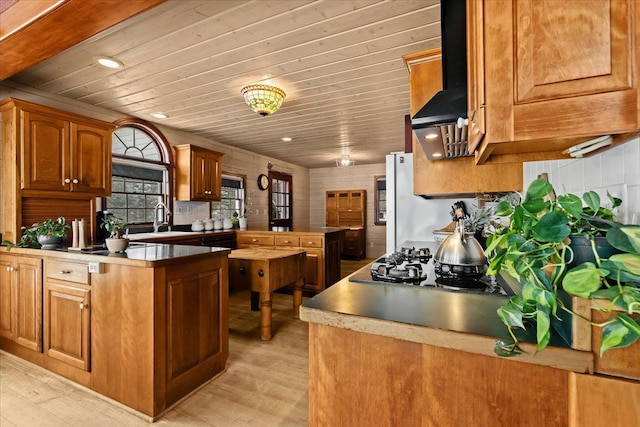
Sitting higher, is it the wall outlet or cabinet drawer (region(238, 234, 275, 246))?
the wall outlet

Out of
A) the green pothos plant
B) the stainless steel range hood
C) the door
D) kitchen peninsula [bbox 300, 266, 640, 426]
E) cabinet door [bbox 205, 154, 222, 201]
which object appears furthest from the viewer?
the door

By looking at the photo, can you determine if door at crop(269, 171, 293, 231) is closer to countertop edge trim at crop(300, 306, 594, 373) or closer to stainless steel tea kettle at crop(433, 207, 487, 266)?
stainless steel tea kettle at crop(433, 207, 487, 266)

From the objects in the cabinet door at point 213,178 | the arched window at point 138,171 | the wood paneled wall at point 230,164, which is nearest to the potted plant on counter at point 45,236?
the arched window at point 138,171

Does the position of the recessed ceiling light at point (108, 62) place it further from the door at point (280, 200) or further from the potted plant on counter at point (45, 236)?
the door at point (280, 200)

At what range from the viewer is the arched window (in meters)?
3.78

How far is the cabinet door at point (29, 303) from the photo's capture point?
2197 mm

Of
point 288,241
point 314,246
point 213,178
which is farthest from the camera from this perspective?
point 213,178

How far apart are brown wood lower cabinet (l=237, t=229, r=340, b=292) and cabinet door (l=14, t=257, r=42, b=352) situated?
2.54 metres

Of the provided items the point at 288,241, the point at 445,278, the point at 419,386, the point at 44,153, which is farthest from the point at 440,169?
the point at 44,153

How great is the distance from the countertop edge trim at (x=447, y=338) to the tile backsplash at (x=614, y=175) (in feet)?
1.37

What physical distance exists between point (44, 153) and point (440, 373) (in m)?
3.50

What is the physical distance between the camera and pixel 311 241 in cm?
416

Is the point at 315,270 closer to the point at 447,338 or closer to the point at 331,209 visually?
the point at 447,338

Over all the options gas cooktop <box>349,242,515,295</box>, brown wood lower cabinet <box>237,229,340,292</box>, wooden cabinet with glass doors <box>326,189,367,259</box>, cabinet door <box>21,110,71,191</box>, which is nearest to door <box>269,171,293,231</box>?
wooden cabinet with glass doors <box>326,189,367,259</box>
